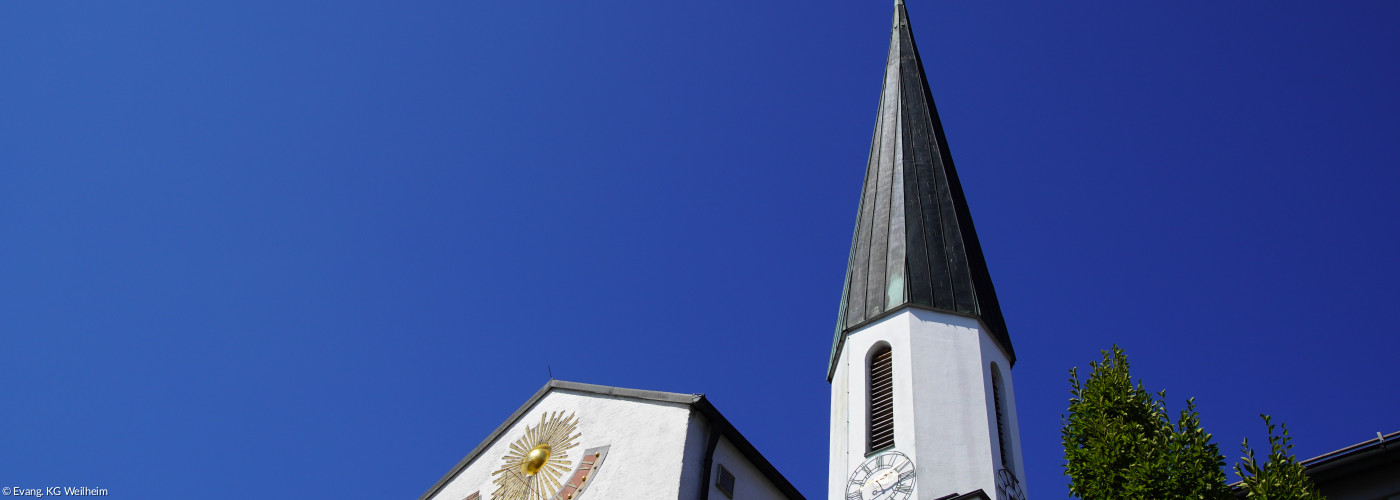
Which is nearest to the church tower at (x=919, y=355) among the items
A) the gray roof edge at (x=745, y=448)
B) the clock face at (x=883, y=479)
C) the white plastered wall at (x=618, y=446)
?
the clock face at (x=883, y=479)

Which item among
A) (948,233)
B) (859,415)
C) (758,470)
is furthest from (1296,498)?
(948,233)

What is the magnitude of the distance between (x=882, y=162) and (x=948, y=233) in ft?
9.90

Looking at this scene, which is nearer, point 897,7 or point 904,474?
point 904,474

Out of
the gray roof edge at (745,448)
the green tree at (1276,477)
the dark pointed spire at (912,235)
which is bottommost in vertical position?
the green tree at (1276,477)

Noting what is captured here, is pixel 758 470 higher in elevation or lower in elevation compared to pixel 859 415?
lower

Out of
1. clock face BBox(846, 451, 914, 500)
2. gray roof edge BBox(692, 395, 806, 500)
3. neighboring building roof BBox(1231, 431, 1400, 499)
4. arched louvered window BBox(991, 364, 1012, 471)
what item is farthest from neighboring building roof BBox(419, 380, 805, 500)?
neighboring building roof BBox(1231, 431, 1400, 499)

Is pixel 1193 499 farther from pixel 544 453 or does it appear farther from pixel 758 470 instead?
pixel 544 453

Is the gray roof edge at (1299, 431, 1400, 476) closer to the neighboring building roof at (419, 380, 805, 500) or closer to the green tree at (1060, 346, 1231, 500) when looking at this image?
the green tree at (1060, 346, 1231, 500)

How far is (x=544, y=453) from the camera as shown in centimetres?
1544

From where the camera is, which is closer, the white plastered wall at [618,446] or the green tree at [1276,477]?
the green tree at [1276,477]

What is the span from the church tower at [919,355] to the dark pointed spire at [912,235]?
0.03 m

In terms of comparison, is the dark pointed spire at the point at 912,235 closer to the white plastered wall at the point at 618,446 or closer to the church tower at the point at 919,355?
the church tower at the point at 919,355

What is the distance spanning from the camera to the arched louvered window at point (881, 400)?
56.4 ft

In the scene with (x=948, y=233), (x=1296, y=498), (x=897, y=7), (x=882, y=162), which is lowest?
(x=1296, y=498)
